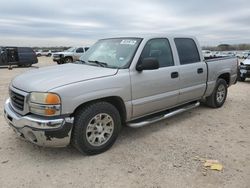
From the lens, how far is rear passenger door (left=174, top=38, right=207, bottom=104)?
16.7 feet

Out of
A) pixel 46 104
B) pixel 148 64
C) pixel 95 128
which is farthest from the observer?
pixel 148 64

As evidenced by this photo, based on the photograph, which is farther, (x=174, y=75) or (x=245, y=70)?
(x=245, y=70)

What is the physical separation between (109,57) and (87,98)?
1.20 metres

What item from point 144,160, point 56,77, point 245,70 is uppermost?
point 56,77

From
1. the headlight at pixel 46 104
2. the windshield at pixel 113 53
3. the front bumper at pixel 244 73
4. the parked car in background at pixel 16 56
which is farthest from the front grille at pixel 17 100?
the parked car in background at pixel 16 56

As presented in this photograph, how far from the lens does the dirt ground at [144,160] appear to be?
3.17 meters

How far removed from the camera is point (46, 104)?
10.8ft

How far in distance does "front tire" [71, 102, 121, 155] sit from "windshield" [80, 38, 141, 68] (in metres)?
0.81

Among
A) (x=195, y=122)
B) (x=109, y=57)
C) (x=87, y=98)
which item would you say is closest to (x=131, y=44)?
(x=109, y=57)

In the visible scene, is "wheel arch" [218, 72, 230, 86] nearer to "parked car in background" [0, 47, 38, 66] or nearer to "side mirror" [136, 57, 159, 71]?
"side mirror" [136, 57, 159, 71]

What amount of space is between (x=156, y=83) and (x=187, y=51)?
53.9 inches

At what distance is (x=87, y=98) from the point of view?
11.6ft

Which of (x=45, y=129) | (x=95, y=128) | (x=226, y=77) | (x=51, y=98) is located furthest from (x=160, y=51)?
(x=226, y=77)

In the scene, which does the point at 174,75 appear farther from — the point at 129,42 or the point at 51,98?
the point at 51,98
